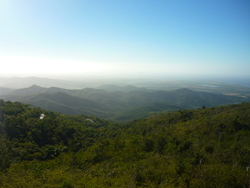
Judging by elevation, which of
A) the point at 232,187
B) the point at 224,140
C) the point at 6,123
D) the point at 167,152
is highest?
the point at 232,187

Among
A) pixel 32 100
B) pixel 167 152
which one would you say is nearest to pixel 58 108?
pixel 32 100

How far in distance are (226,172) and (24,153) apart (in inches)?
1326

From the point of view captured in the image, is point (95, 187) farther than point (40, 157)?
No

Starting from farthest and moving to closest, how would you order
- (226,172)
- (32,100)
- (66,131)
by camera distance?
(32,100) → (66,131) → (226,172)

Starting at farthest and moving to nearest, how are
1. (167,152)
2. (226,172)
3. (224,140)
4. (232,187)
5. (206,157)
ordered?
(224,140), (167,152), (206,157), (226,172), (232,187)

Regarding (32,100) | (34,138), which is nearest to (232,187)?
(34,138)

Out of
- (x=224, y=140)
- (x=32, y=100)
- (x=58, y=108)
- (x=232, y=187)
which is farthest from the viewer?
(x=32, y=100)

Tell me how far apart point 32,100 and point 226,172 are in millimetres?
210706

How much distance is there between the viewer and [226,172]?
8391 millimetres

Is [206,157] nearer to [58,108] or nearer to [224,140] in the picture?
[224,140]

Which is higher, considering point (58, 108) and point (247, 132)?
point (247, 132)

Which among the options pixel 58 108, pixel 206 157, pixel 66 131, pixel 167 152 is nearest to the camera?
pixel 206 157

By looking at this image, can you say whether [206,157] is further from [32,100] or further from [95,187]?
[32,100]

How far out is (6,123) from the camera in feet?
129
